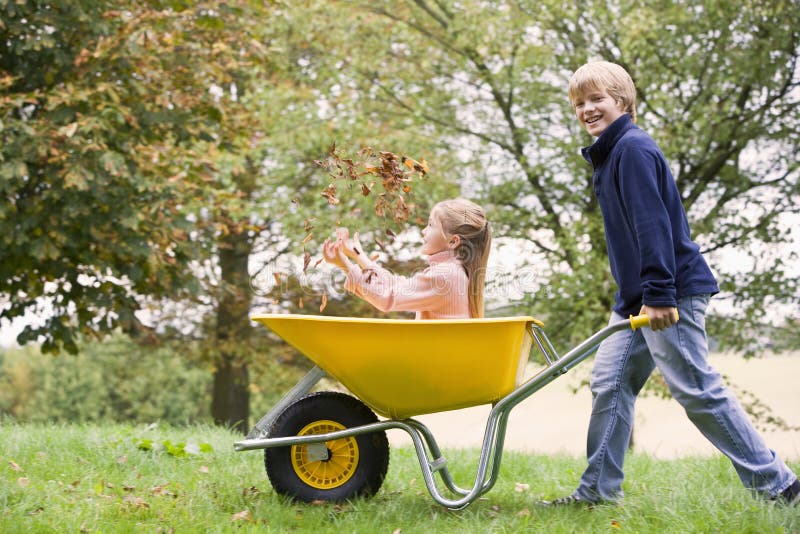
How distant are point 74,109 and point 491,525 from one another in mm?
4680

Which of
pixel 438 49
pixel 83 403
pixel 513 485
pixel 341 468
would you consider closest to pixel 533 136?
pixel 438 49

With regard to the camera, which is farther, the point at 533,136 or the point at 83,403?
the point at 83,403

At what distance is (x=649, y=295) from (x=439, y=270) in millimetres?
720

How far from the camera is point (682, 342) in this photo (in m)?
2.82

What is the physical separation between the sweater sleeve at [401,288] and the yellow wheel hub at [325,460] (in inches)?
19.4

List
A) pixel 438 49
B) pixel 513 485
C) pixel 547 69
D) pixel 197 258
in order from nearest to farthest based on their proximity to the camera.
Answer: pixel 513 485 → pixel 197 258 → pixel 547 69 → pixel 438 49

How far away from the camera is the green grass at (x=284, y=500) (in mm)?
2748

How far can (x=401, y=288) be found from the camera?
9.81 feet

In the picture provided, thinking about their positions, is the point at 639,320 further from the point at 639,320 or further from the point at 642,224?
the point at 642,224

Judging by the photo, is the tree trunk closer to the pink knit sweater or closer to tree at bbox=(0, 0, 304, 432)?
tree at bbox=(0, 0, 304, 432)

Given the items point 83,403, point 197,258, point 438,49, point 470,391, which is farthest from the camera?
point 83,403

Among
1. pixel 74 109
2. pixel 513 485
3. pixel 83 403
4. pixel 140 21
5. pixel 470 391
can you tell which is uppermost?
pixel 140 21

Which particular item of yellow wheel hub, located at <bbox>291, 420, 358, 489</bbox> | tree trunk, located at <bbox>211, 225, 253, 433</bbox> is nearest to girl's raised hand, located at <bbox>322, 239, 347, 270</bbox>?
yellow wheel hub, located at <bbox>291, 420, 358, 489</bbox>

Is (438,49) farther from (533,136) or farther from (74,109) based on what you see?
(74,109)
